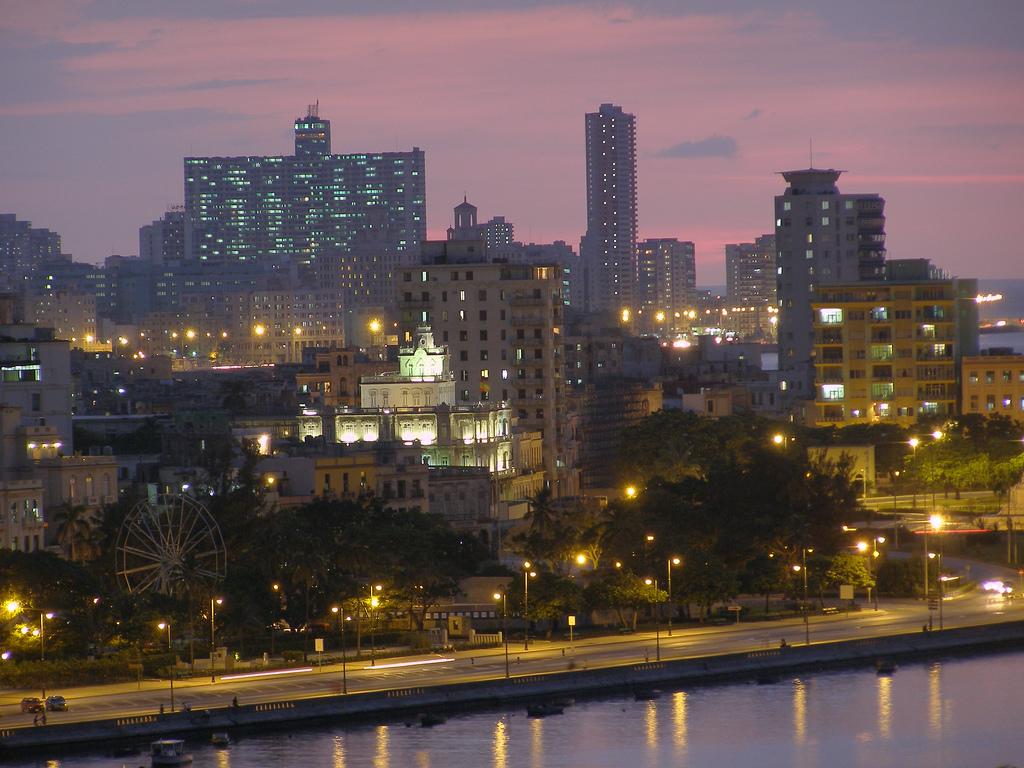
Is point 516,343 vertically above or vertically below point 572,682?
above

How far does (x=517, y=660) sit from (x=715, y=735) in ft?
32.1

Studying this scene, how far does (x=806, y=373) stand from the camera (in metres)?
→ 180

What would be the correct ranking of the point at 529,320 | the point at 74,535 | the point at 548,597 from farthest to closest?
the point at 529,320, the point at 74,535, the point at 548,597

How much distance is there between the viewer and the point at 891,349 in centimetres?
15362

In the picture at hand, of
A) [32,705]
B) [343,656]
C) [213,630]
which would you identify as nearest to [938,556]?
[343,656]

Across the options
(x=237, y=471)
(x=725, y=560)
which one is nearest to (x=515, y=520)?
(x=237, y=471)

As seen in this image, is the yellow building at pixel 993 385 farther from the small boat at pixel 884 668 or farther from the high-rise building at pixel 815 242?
the small boat at pixel 884 668

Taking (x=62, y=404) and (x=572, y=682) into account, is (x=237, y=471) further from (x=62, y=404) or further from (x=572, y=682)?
(x=572, y=682)

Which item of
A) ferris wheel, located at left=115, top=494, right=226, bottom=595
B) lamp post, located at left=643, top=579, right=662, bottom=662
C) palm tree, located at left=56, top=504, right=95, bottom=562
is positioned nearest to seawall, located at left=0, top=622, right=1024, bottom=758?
lamp post, located at left=643, top=579, right=662, bottom=662

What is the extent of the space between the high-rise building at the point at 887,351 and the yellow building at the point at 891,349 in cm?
6

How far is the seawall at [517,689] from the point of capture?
2756 inches

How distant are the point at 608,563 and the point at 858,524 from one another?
70.6ft

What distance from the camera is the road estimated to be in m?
74.1

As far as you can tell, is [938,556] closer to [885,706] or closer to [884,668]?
[884,668]
